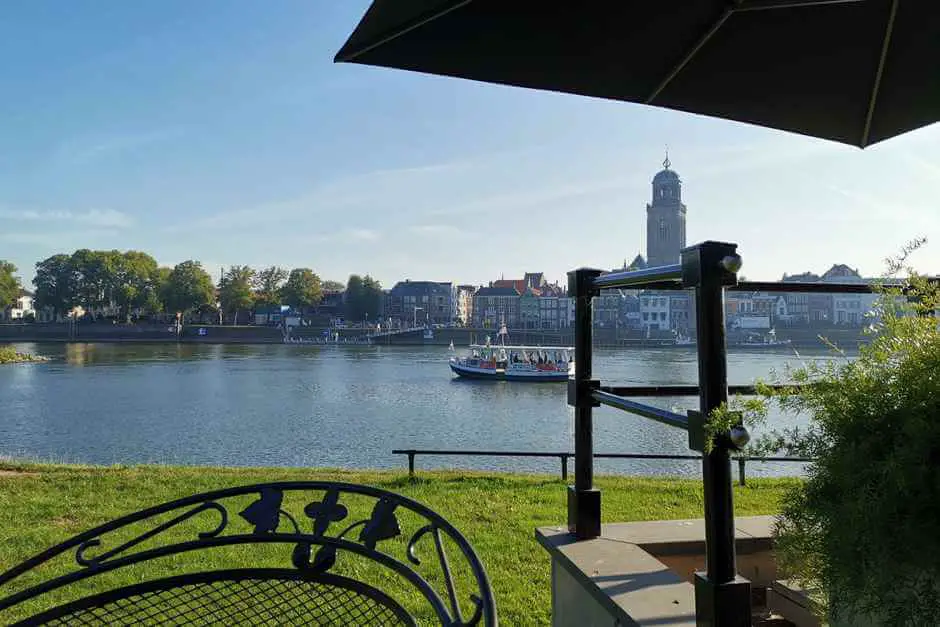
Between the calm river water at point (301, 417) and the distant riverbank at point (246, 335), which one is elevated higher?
the distant riverbank at point (246, 335)

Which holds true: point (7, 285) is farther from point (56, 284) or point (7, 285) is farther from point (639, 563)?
point (639, 563)

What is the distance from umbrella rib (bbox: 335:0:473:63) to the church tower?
123 metres

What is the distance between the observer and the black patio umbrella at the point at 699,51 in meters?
1.87

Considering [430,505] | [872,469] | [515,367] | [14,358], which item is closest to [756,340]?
[515,367]

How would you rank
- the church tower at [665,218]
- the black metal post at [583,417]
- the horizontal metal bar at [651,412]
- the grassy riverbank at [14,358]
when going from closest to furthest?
the horizontal metal bar at [651,412], the black metal post at [583,417], the grassy riverbank at [14,358], the church tower at [665,218]

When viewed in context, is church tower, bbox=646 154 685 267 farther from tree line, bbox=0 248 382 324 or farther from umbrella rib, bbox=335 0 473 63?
umbrella rib, bbox=335 0 473 63

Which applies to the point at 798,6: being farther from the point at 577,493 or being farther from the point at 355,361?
the point at 355,361

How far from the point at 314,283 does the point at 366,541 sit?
101 meters

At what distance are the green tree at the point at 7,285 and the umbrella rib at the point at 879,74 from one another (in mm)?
110190

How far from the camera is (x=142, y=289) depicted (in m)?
95.2

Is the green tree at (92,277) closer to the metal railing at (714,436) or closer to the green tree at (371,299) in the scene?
the green tree at (371,299)

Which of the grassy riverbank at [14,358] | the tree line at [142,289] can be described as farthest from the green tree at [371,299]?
the grassy riverbank at [14,358]

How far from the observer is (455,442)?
847 inches

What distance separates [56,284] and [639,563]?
358 ft
